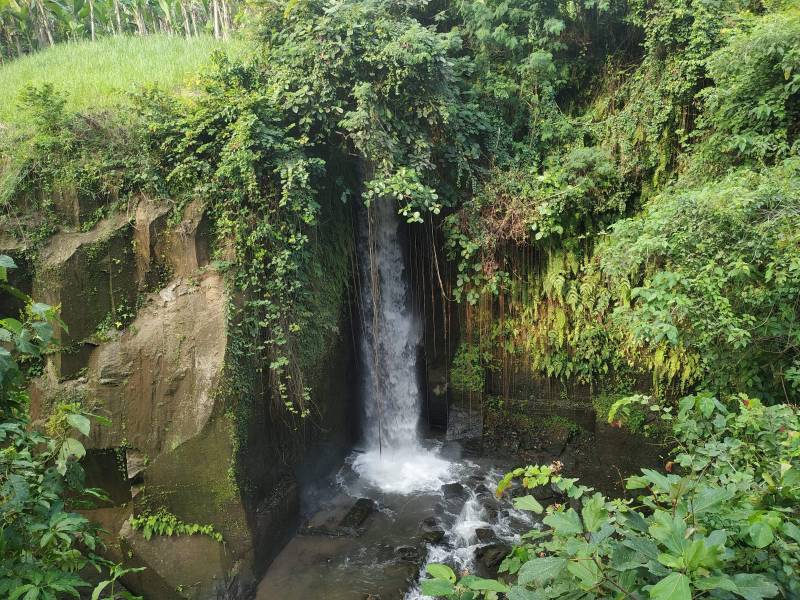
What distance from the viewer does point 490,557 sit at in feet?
22.4

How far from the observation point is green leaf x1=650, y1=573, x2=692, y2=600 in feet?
4.76

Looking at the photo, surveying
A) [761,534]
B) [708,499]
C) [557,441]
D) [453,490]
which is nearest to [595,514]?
[708,499]

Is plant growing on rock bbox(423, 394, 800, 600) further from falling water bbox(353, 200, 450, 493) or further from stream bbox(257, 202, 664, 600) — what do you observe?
falling water bbox(353, 200, 450, 493)

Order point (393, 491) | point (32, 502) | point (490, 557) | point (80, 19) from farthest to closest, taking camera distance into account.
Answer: point (80, 19) → point (393, 491) → point (490, 557) → point (32, 502)

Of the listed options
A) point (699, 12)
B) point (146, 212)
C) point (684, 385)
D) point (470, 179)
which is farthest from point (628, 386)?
point (146, 212)

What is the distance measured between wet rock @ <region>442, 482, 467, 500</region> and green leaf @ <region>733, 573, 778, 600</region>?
22.9ft

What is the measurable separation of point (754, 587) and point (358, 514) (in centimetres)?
683

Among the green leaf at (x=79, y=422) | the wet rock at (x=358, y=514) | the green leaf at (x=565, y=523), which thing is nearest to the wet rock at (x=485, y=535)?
the wet rock at (x=358, y=514)

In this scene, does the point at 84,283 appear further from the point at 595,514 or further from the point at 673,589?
the point at 673,589

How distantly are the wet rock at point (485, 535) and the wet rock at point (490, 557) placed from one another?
0.43ft

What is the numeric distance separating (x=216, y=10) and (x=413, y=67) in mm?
10934

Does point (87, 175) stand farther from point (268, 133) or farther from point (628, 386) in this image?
→ point (628, 386)

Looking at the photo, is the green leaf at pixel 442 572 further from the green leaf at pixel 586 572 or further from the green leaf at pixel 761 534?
the green leaf at pixel 761 534

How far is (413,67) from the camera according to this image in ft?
23.7
